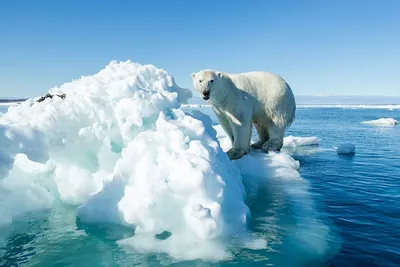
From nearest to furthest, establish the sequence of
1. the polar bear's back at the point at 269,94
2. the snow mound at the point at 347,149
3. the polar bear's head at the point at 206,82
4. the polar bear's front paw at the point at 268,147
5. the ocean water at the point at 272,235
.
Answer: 1. the ocean water at the point at 272,235
2. the polar bear's head at the point at 206,82
3. the polar bear's back at the point at 269,94
4. the polar bear's front paw at the point at 268,147
5. the snow mound at the point at 347,149

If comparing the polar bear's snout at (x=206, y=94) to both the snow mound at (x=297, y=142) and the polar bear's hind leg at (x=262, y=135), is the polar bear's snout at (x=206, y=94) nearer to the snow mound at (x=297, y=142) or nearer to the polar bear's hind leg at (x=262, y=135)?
the polar bear's hind leg at (x=262, y=135)

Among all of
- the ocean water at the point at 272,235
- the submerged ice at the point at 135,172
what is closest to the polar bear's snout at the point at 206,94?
the submerged ice at the point at 135,172

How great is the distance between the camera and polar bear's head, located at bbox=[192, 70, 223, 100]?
604cm

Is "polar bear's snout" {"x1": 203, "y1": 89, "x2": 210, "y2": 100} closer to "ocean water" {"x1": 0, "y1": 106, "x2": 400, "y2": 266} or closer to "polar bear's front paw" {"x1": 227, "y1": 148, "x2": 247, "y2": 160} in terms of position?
"polar bear's front paw" {"x1": 227, "y1": 148, "x2": 247, "y2": 160}

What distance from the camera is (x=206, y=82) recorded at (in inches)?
237

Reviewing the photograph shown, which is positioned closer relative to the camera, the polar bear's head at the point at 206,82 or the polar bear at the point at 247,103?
the polar bear's head at the point at 206,82

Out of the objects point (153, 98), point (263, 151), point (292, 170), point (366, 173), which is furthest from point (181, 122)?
point (366, 173)

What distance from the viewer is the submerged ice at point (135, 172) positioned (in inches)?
128

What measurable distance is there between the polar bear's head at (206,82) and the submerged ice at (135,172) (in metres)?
0.80

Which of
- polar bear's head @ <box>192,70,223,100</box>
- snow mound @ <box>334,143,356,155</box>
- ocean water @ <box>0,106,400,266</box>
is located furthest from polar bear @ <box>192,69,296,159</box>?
snow mound @ <box>334,143,356,155</box>

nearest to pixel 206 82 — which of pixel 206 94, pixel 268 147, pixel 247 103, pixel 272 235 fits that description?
pixel 206 94

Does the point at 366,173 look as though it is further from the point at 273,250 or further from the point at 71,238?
the point at 71,238

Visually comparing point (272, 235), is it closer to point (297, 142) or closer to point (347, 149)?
point (347, 149)

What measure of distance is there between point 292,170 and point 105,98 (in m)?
3.64
